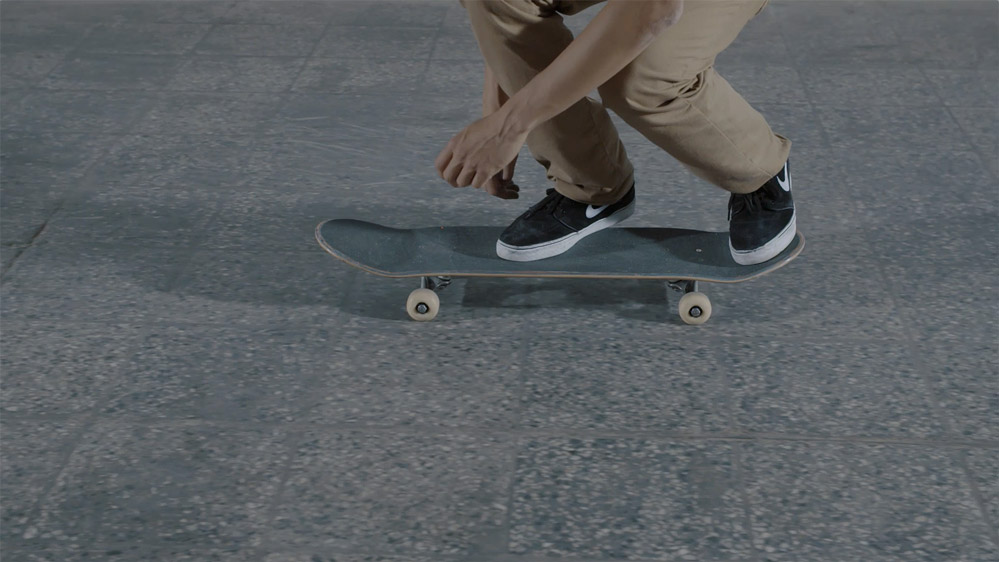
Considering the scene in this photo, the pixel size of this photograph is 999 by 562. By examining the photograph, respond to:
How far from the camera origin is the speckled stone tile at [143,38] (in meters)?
4.17

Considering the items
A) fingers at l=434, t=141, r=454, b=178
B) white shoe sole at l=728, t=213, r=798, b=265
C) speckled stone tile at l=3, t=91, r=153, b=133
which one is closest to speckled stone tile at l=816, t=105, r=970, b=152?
white shoe sole at l=728, t=213, r=798, b=265

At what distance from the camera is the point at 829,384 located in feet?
6.86

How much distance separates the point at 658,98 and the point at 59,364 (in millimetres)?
1294

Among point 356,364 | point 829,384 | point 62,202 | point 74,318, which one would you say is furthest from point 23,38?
point 829,384

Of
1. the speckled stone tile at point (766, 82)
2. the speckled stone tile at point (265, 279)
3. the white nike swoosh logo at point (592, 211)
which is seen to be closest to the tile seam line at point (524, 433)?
the speckled stone tile at point (265, 279)

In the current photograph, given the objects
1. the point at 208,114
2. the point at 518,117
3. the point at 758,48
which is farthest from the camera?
the point at 758,48

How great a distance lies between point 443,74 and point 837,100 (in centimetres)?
136

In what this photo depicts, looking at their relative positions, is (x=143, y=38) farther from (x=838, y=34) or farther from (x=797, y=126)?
(x=838, y=34)

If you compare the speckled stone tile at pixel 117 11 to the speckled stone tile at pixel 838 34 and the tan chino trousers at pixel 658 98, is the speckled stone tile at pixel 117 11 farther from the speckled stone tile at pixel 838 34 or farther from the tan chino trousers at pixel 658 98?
the tan chino trousers at pixel 658 98

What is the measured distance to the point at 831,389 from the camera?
2074 millimetres

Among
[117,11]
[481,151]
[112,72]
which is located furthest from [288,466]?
[117,11]

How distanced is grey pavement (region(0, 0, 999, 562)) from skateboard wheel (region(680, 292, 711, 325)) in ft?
0.09

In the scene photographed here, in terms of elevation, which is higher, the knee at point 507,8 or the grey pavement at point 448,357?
the knee at point 507,8

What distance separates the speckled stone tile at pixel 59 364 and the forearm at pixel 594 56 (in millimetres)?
931
